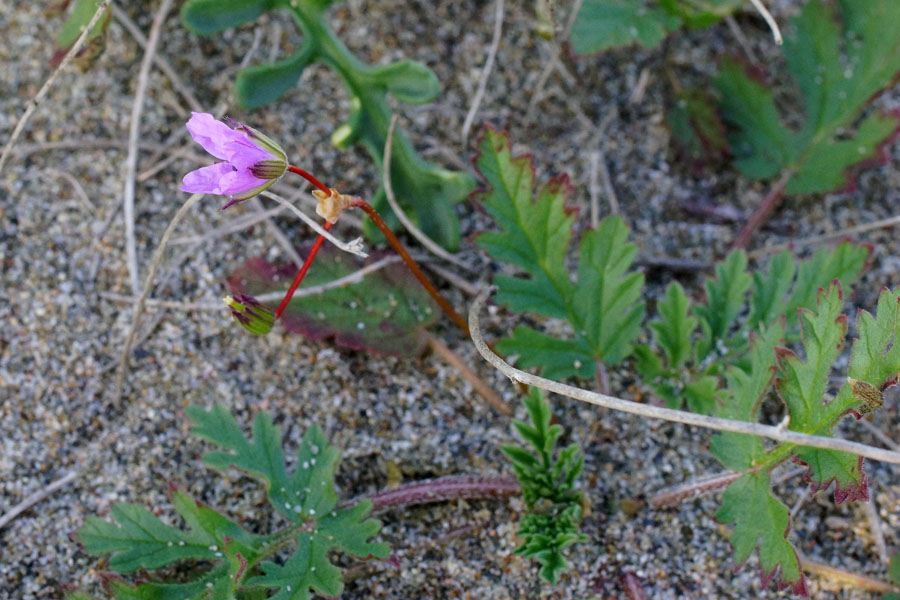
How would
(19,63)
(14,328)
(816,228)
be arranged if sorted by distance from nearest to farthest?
(14,328) < (19,63) < (816,228)

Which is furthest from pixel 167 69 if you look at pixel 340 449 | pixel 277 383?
pixel 340 449

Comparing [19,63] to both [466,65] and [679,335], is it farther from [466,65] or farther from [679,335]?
[679,335]

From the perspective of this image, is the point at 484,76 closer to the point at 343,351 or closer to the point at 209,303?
the point at 343,351

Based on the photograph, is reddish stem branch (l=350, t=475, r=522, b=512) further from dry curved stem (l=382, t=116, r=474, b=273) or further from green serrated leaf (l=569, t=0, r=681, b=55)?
green serrated leaf (l=569, t=0, r=681, b=55)

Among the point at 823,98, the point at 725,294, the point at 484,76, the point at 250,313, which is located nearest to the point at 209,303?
the point at 250,313

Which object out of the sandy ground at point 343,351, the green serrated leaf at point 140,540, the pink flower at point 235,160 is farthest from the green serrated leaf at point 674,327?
the green serrated leaf at point 140,540

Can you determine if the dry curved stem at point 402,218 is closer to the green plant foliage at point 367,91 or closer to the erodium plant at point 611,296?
the green plant foliage at point 367,91
